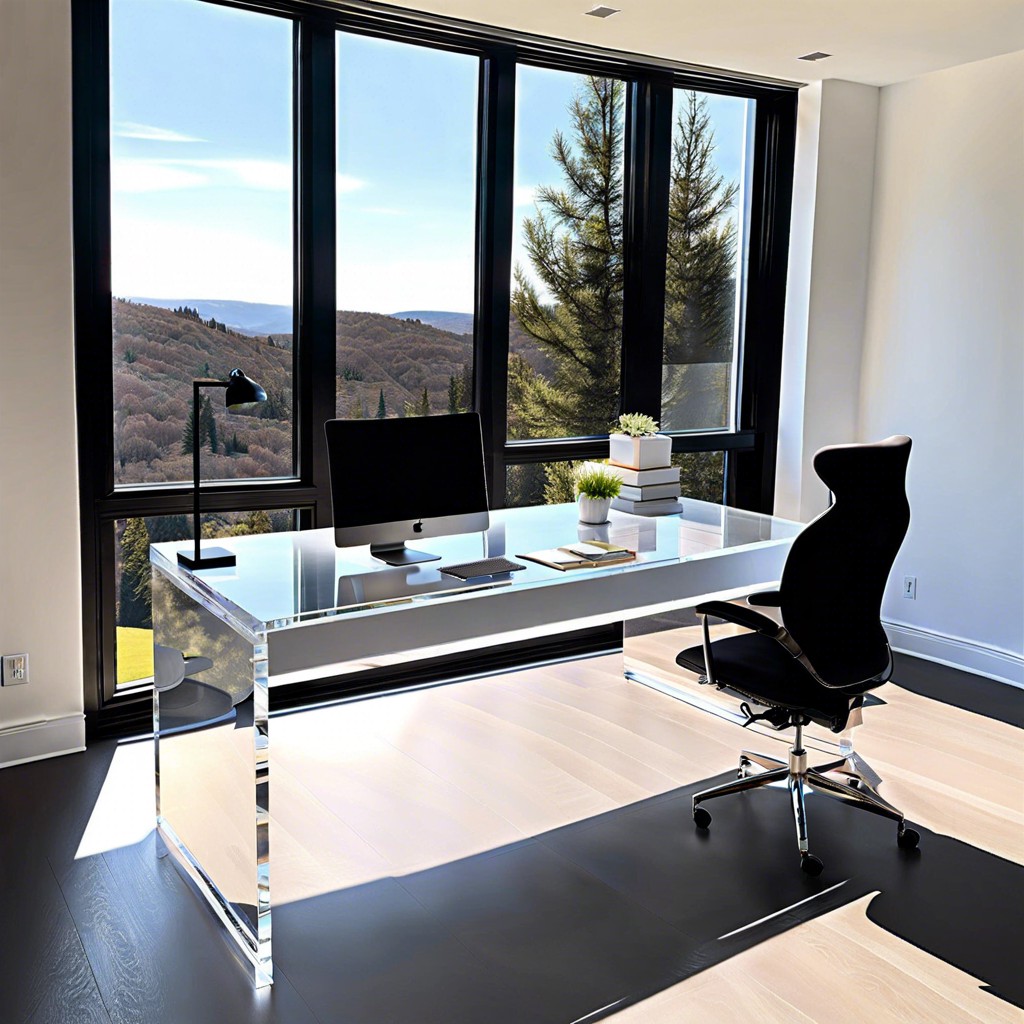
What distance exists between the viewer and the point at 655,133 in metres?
4.83

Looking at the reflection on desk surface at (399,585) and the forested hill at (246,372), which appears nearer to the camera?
the reflection on desk surface at (399,585)

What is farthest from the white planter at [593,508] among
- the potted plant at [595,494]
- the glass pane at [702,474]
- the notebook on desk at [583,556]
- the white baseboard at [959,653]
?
the white baseboard at [959,653]

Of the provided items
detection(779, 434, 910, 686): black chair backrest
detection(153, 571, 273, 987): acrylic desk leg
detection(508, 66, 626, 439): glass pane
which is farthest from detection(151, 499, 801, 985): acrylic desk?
detection(508, 66, 626, 439): glass pane

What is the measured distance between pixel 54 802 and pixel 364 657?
1.21 meters

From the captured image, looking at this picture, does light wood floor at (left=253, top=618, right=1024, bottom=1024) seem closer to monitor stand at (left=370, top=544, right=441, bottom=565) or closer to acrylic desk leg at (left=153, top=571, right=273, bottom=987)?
acrylic desk leg at (left=153, top=571, right=273, bottom=987)

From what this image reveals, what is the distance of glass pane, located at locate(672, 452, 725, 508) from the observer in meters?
5.26

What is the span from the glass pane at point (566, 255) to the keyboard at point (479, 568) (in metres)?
1.69

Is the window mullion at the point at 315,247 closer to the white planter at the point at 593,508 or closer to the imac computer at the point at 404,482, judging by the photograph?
the imac computer at the point at 404,482

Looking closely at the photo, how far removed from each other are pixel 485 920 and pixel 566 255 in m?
2.94

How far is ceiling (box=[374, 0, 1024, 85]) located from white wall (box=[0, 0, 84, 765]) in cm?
123

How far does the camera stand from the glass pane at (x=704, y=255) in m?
5.02

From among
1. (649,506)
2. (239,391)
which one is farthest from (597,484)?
(239,391)

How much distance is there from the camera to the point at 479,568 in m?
3.06

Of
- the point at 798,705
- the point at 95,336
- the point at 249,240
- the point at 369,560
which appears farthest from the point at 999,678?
the point at 95,336
